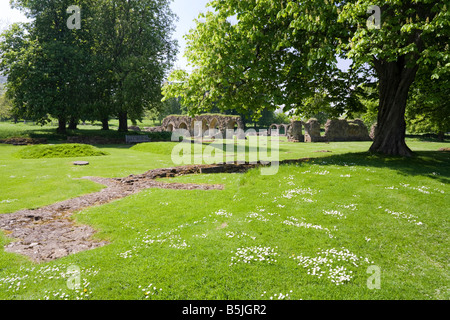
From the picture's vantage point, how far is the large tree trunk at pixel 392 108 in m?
18.4

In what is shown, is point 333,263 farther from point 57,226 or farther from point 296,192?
point 57,226

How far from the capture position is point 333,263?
7035 mm

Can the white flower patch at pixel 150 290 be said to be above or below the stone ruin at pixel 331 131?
below

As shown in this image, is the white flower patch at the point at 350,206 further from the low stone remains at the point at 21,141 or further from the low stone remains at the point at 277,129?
the low stone remains at the point at 277,129

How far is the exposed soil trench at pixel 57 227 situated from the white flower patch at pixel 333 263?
6902 mm

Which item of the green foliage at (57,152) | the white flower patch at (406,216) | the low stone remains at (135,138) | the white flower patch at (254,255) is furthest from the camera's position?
the low stone remains at (135,138)

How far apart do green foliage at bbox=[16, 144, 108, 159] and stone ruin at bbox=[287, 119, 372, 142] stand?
45.2 metres

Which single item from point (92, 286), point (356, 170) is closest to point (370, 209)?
point (356, 170)

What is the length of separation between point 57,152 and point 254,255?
31.4m

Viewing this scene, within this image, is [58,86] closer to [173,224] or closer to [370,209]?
[173,224]

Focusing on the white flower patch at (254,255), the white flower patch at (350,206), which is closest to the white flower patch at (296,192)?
the white flower patch at (350,206)

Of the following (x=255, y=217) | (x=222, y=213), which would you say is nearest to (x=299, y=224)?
(x=255, y=217)

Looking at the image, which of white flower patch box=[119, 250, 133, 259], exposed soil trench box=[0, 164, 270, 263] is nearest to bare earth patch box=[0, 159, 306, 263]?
exposed soil trench box=[0, 164, 270, 263]

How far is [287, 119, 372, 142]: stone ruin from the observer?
59781 mm
